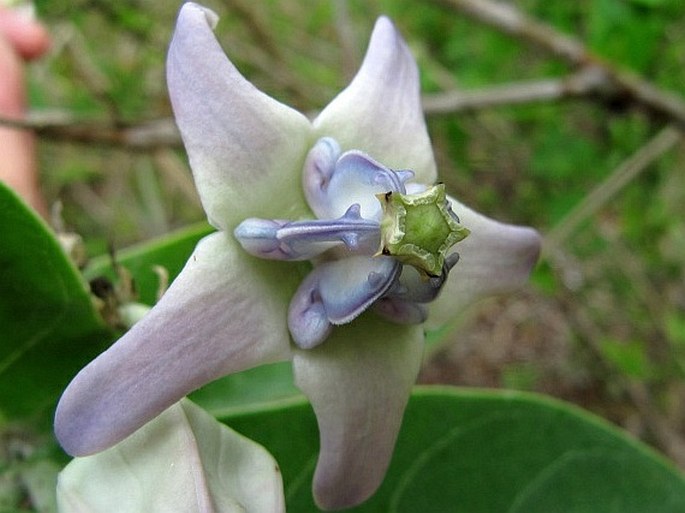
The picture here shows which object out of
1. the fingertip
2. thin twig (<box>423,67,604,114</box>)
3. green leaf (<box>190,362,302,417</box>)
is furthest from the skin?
green leaf (<box>190,362,302,417</box>)

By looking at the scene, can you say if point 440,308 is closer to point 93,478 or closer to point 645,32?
point 93,478

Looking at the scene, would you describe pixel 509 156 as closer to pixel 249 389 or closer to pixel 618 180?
pixel 618 180

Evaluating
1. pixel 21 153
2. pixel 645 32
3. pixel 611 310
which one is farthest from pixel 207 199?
pixel 611 310

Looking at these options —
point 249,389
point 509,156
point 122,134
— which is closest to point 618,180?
point 509,156

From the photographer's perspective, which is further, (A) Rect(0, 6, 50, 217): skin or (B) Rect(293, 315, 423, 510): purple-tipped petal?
(A) Rect(0, 6, 50, 217): skin

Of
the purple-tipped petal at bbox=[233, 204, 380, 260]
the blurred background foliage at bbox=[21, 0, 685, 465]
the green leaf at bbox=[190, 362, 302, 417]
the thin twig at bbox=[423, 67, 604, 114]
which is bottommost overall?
the blurred background foliage at bbox=[21, 0, 685, 465]

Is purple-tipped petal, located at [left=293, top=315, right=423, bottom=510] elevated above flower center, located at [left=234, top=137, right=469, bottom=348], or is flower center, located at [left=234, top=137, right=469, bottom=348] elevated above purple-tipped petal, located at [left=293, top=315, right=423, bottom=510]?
flower center, located at [left=234, top=137, right=469, bottom=348]

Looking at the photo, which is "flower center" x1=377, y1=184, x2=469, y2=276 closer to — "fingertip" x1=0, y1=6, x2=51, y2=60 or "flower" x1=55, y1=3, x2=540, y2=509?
"flower" x1=55, y1=3, x2=540, y2=509

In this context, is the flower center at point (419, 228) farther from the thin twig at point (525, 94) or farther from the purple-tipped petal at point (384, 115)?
the thin twig at point (525, 94)
